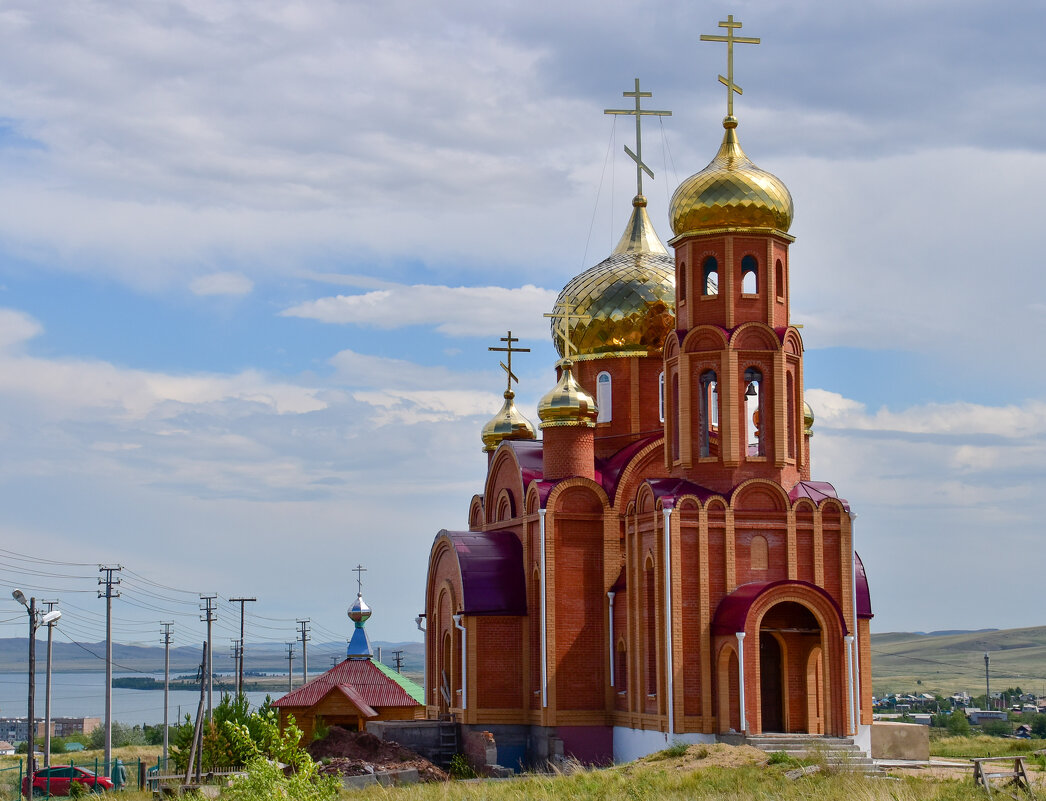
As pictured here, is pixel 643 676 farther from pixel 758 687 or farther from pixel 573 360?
pixel 573 360

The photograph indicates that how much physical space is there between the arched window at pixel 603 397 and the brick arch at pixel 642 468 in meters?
2.15

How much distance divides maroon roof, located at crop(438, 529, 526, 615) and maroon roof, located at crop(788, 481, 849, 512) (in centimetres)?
556

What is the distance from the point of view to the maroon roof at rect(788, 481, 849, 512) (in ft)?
86.3

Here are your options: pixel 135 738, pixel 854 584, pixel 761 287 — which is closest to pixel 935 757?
pixel 854 584

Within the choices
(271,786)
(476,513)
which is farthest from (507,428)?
(271,786)

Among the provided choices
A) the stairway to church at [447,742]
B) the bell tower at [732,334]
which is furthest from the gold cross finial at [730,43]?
the stairway to church at [447,742]

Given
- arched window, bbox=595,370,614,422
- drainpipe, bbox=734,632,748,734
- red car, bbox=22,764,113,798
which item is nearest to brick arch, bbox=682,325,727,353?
arched window, bbox=595,370,614,422

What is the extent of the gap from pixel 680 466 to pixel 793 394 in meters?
2.44

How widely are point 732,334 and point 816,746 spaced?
23.8 ft

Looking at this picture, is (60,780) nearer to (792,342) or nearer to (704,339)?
(704,339)

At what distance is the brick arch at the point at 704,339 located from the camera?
86.9 ft

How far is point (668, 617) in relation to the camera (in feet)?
82.5

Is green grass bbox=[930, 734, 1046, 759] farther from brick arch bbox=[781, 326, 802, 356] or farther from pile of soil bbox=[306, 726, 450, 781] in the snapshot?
pile of soil bbox=[306, 726, 450, 781]

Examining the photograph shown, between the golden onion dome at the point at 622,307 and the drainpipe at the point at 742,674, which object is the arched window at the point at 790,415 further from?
the golden onion dome at the point at 622,307
